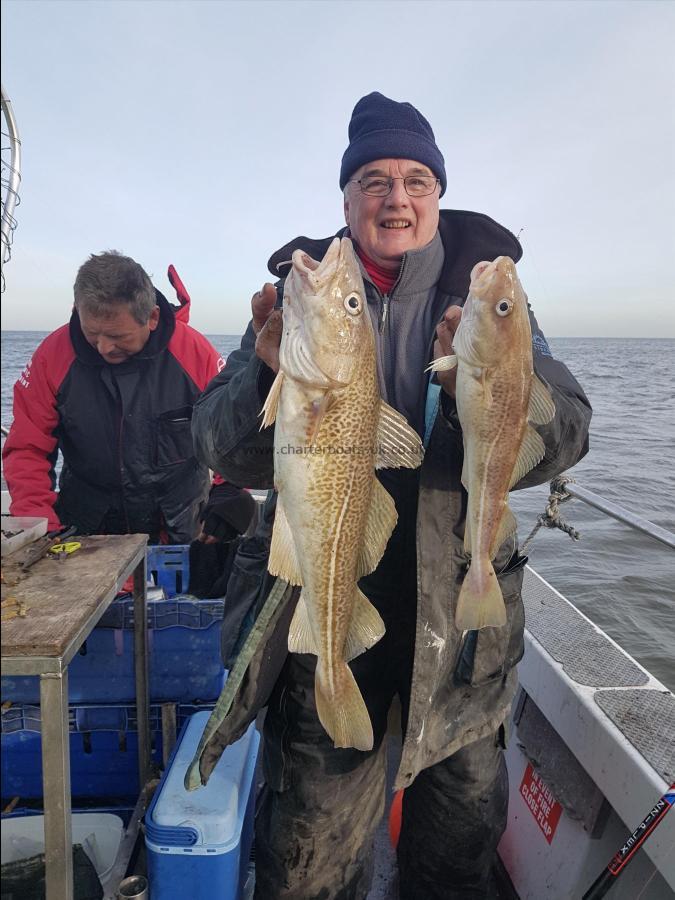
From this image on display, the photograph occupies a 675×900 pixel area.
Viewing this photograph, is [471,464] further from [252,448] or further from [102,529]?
[102,529]

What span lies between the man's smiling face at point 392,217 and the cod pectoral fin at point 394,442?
0.99 m

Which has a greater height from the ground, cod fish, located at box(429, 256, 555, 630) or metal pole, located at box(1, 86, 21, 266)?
metal pole, located at box(1, 86, 21, 266)

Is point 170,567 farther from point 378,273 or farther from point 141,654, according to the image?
point 378,273

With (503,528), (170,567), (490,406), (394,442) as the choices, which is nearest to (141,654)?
(170,567)

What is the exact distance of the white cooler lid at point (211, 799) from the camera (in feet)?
8.41

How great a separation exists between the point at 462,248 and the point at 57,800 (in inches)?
110

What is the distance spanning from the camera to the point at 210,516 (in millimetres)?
4488

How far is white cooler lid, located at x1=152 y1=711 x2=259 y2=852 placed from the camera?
256cm

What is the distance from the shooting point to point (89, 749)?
3371mm

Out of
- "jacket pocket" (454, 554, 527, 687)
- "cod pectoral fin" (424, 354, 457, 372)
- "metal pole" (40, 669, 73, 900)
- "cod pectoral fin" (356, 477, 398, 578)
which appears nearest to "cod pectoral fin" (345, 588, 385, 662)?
"cod pectoral fin" (356, 477, 398, 578)

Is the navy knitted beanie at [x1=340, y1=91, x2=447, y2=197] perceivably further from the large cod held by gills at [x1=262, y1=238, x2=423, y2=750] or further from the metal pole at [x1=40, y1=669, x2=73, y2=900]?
the metal pole at [x1=40, y1=669, x2=73, y2=900]

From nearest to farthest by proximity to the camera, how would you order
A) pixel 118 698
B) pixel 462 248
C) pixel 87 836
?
pixel 462 248
pixel 87 836
pixel 118 698

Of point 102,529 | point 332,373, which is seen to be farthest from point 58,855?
point 102,529

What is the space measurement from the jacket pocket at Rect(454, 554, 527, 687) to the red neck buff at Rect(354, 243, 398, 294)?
141 centimetres
